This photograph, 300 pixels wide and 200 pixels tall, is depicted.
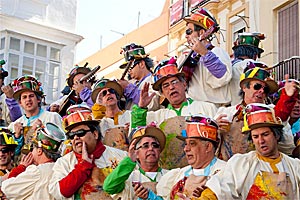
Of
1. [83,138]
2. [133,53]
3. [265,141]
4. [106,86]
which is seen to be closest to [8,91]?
[133,53]

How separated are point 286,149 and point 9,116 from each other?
4.49m

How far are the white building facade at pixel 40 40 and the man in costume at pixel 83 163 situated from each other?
1164 cm

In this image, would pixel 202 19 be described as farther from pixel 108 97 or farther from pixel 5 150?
pixel 5 150

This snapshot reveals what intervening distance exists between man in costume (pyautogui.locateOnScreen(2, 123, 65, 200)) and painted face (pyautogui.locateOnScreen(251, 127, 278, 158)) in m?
1.95

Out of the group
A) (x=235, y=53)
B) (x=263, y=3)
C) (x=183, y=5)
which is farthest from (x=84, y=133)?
(x=183, y=5)

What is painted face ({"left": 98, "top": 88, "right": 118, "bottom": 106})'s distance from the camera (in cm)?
738

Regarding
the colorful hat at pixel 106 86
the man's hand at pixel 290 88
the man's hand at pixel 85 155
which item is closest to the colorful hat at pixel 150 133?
the man's hand at pixel 85 155

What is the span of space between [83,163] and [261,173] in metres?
1.55

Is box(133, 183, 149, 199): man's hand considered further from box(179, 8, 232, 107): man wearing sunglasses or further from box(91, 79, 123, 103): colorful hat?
box(91, 79, 123, 103): colorful hat

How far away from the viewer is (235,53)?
7703 millimetres

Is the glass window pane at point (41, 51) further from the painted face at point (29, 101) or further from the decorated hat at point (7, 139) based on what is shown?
the decorated hat at point (7, 139)

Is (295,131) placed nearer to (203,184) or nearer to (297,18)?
(203,184)

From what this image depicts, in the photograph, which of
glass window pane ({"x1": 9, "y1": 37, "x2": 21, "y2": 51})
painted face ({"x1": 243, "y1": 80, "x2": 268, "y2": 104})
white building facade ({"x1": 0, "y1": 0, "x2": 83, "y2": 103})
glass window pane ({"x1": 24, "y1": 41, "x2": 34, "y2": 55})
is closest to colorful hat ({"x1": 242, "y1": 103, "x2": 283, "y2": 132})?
painted face ({"x1": 243, "y1": 80, "x2": 268, "y2": 104})

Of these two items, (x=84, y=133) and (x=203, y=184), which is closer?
(x=203, y=184)
